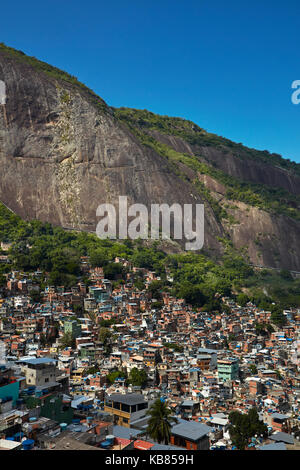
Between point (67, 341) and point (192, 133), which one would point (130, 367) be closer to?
point (67, 341)

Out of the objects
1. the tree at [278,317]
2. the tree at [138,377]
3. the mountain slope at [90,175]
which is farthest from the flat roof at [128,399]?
the mountain slope at [90,175]

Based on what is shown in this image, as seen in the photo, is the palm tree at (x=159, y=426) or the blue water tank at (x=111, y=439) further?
the palm tree at (x=159, y=426)

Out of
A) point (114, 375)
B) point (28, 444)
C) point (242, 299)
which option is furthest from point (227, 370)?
point (242, 299)

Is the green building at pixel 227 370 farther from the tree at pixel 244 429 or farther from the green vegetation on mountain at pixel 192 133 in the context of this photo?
the green vegetation on mountain at pixel 192 133

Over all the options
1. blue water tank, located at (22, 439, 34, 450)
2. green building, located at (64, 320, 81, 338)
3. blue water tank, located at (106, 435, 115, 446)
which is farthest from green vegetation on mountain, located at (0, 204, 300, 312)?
blue water tank, located at (22, 439, 34, 450)

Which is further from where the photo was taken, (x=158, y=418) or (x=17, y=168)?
(x=17, y=168)

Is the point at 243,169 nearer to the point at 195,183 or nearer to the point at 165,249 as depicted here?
the point at 195,183

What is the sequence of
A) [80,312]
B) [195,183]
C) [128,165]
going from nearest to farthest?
[80,312]
[128,165]
[195,183]

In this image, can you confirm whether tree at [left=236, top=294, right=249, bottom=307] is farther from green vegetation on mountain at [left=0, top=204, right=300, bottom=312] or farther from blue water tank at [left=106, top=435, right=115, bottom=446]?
blue water tank at [left=106, top=435, right=115, bottom=446]

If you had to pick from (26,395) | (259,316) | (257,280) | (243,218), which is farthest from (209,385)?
(243,218)
